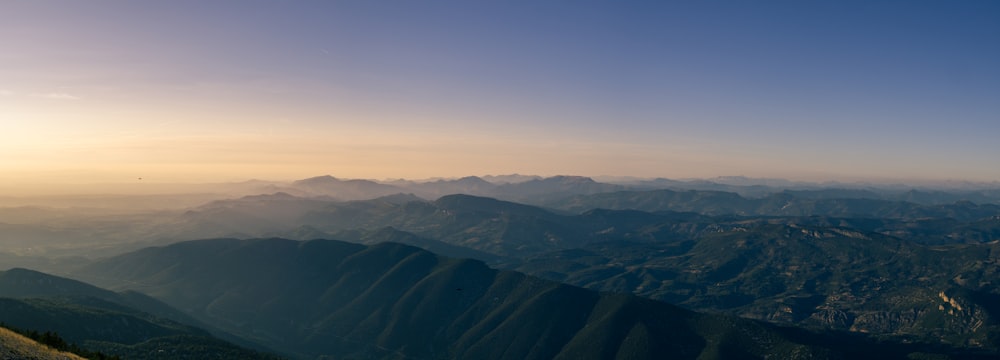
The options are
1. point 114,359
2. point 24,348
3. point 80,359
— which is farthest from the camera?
point 114,359

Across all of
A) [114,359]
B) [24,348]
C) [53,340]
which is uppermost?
[24,348]

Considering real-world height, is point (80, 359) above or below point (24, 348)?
below

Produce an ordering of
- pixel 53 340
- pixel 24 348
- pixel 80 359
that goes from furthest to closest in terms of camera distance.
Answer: pixel 53 340
pixel 80 359
pixel 24 348

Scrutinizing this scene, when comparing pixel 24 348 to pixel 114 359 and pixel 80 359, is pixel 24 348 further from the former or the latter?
pixel 114 359

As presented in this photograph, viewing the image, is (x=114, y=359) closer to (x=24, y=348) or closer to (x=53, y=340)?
(x=53, y=340)

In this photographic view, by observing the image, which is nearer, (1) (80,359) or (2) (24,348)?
(2) (24,348)

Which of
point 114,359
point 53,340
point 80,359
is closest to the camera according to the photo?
point 80,359

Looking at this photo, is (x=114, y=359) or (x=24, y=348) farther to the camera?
(x=114, y=359)

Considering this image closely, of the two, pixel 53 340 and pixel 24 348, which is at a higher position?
pixel 24 348

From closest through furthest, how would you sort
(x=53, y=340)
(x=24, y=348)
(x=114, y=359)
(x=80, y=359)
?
(x=24, y=348)
(x=80, y=359)
(x=53, y=340)
(x=114, y=359)

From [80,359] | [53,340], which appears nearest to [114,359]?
[53,340]
